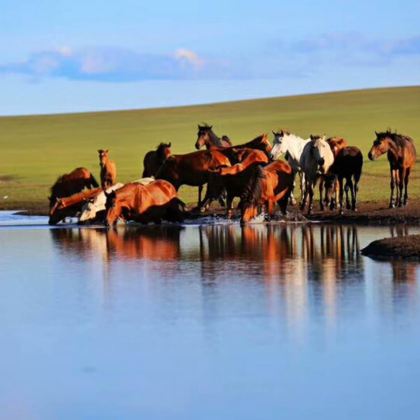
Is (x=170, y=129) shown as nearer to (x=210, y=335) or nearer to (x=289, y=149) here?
(x=289, y=149)

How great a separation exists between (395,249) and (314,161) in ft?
33.4

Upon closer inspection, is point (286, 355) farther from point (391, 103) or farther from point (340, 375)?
point (391, 103)

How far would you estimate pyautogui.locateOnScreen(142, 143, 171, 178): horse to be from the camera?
33.3 m

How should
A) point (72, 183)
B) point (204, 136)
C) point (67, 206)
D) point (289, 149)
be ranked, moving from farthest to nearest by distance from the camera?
point (204, 136) → point (72, 183) → point (289, 149) → point (67, 206)

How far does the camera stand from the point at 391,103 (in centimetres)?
8544

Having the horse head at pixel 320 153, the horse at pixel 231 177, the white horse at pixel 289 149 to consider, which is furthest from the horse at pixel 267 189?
the white horse at pixel 289 149

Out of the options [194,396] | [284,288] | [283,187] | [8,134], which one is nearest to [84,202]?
[283,187]

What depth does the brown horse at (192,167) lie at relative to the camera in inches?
1227

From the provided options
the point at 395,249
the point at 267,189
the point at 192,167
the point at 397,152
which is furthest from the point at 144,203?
the point at 395,249

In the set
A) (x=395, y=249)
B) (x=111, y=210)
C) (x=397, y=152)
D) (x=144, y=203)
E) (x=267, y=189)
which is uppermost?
(x=397, y=152)

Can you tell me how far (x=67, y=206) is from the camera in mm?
29781

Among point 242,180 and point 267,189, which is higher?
point 242,180

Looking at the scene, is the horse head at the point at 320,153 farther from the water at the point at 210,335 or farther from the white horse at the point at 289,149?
the water at the point at 210,335

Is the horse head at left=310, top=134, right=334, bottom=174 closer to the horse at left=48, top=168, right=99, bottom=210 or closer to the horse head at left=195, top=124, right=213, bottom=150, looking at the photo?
the horse head at left=195, top=124, right=213, bottom=150
